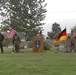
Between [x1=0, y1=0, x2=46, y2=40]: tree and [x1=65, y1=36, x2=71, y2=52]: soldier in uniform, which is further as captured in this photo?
[x1=0, y1=0, x2=46, y2=40]: tree

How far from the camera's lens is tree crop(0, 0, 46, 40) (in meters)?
50.7

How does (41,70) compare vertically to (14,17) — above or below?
below

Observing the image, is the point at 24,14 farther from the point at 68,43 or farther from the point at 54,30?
the point at 54,30

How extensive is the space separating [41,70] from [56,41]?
13.9 m

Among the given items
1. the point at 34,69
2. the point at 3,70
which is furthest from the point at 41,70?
the point at 3,70

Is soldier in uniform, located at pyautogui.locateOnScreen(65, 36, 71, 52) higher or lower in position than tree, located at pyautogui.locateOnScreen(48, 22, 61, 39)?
lower

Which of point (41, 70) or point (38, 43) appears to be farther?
point (38, 43)

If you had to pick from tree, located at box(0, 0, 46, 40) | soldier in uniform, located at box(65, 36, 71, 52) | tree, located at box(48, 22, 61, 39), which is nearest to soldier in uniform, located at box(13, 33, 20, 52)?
soldier in uniform, located at box(65, 36, 71, 52)

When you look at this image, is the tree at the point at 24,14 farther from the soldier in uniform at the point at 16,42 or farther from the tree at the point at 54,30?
the tree at the point at 54,30

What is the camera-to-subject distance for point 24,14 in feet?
168

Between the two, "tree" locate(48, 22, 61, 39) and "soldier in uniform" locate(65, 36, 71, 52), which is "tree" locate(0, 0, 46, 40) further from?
"tree" locate(48, 22, 61, 39)

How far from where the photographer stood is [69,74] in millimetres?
10297

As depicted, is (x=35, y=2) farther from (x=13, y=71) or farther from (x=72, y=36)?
(x=13, y=71)

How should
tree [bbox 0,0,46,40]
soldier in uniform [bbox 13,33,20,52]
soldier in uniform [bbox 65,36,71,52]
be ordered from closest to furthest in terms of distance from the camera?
soldier in uniform [bbox 13,33,20,52]
soldier in uniform [bbox 65,36,71,52]
tree [bbox 0,0,46,40]
